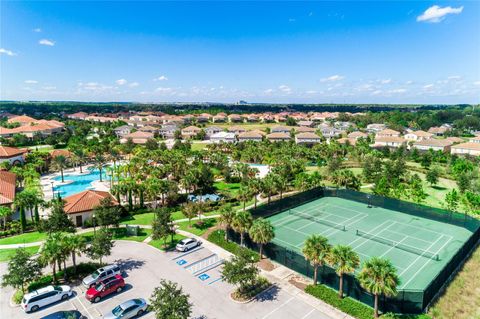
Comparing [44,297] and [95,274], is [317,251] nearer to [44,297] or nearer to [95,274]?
[95,274]

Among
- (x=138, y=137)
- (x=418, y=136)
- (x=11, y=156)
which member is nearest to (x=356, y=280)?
(x=11, y=156)

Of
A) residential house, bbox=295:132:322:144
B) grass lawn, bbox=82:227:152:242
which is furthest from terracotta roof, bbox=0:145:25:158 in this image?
residential house, bbox=295:132:322:144

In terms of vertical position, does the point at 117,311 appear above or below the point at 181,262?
above

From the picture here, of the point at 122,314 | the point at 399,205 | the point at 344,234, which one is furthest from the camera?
the point at 399,205

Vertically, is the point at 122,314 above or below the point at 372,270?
below

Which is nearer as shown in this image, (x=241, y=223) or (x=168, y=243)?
(x=241, y=223)

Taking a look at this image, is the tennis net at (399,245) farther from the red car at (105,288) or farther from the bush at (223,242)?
the red car at (105,288)

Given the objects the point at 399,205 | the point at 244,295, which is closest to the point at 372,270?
the point at 244,295

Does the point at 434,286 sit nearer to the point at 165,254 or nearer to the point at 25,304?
the point at 165,254
